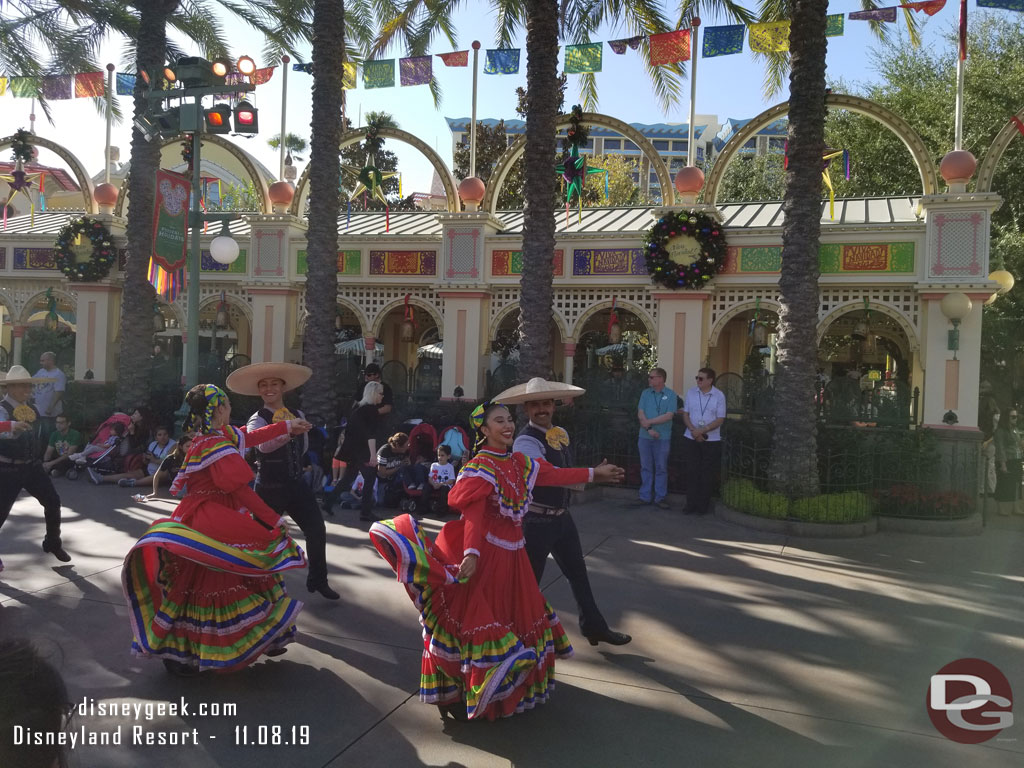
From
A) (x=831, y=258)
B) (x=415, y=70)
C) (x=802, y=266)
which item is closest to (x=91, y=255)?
(x=415, y=70)

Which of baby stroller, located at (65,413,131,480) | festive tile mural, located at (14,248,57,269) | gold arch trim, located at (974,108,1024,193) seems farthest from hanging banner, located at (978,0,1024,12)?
festive tile mural, located at (14,248,57,269)

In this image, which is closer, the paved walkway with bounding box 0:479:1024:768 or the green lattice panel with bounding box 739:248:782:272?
the paved walkway with bounding box 0:479:1024:768

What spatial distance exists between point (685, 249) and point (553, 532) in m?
8.42

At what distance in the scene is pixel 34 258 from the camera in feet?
55.5

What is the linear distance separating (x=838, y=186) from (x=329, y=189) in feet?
55.1

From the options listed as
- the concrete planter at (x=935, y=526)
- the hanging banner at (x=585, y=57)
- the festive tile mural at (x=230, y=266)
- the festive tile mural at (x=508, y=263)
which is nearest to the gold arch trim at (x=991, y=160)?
the concrete planter at (x=935, y=526)

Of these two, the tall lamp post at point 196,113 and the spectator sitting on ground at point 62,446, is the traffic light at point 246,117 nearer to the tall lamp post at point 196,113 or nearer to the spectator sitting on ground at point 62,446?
the tall lamp post at point 196,113

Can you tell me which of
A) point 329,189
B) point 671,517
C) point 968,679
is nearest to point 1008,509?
point 671,517

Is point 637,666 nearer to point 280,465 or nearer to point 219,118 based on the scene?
point 280,465

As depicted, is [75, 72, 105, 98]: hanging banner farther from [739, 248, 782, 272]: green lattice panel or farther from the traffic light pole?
[739, 248, 782, 272]: green lattice panel

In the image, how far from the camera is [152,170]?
13445 mm

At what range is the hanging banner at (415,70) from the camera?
13.4 m

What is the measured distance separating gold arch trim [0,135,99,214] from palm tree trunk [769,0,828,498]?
1337 cm

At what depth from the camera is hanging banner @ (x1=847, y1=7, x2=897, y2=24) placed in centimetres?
1086
